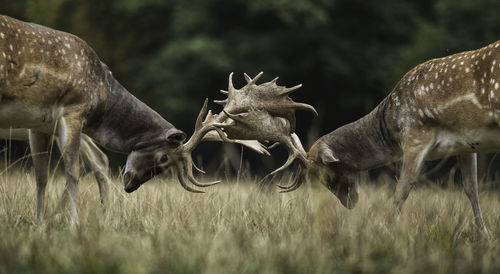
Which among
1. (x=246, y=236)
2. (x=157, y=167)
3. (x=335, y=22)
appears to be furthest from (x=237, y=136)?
(x=335, y=22)

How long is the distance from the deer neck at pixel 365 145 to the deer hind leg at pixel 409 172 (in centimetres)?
60

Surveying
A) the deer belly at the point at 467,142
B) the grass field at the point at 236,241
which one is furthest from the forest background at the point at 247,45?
the grass field at the point at 236,241

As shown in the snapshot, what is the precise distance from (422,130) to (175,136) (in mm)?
2069

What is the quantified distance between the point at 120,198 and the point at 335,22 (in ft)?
34.0

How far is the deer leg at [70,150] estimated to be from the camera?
5363 mm

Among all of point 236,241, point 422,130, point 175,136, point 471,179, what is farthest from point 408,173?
point 236,241

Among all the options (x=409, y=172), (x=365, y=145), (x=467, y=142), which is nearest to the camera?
(x=467, y=142)

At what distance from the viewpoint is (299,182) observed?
6.18m

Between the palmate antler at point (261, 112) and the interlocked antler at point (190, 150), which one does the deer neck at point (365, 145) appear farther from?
the interlocked antler at point (190, 150)

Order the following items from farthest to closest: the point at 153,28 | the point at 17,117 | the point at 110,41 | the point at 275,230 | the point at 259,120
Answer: the point at 153,28
the point at 110,41
the point at 259,120
the point at 17,117
the point at 275,230

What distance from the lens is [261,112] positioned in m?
5.85

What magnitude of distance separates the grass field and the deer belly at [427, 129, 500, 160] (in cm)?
59

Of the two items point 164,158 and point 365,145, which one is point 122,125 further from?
point 365,145

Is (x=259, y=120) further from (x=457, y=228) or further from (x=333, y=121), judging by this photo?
(x=333, y=121)
